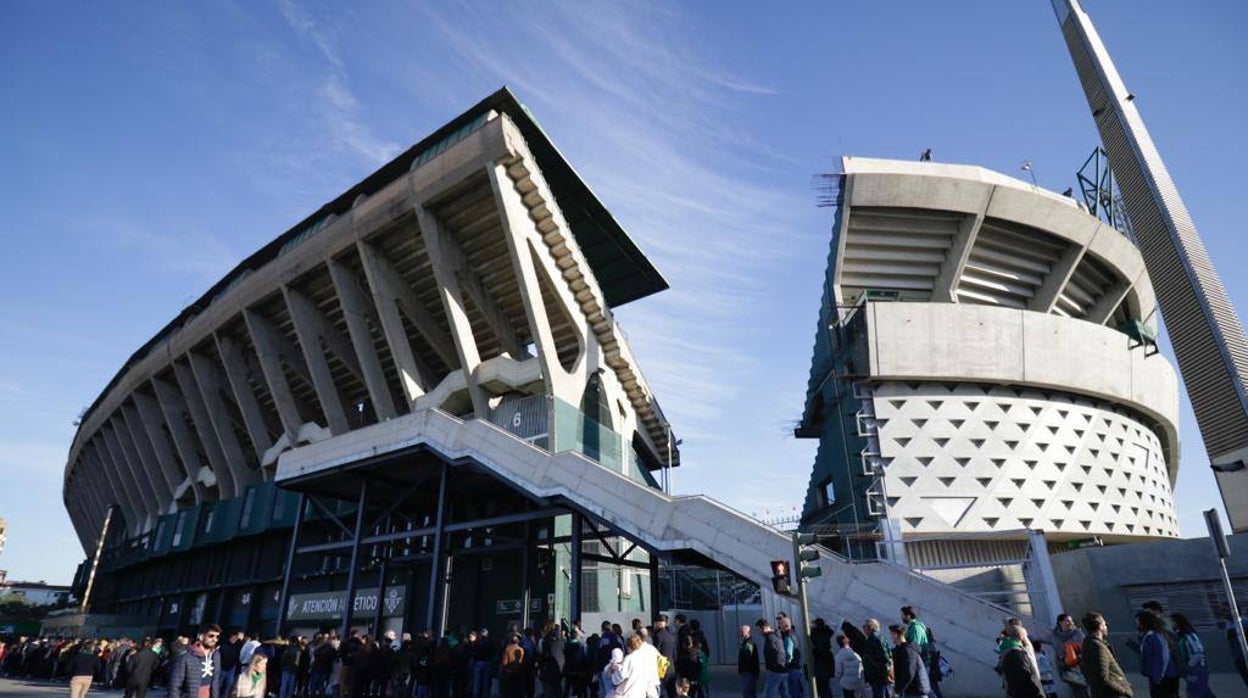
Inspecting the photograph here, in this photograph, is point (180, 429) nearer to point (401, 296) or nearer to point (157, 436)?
point (157, 436)

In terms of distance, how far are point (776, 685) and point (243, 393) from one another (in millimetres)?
32715

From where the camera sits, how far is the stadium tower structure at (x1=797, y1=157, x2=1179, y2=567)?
2775cm

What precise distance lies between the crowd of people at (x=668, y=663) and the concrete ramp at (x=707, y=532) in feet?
1.91

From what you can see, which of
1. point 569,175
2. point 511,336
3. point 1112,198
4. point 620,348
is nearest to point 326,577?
point 511,336

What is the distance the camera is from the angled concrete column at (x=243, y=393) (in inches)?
1357

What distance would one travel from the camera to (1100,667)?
20.9 feet

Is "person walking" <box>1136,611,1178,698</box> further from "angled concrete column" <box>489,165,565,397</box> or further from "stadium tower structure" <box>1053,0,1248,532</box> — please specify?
"stadium tower structure" <box>1053,0,1248,532</box>

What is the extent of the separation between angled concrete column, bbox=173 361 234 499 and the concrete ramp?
829 inches

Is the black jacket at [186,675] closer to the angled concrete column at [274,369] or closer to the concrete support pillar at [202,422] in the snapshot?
the angled concrete column at [274,369]

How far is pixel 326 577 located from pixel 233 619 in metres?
7.52

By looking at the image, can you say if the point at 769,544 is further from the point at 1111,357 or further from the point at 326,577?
the point at 1111,357

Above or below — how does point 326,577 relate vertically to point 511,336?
below

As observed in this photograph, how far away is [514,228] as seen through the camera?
24500mm

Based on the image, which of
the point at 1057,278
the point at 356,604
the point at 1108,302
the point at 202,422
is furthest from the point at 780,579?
the point at 202,422
